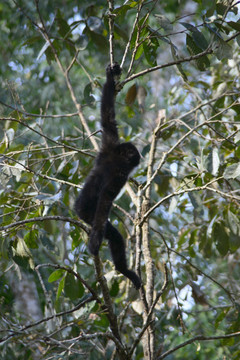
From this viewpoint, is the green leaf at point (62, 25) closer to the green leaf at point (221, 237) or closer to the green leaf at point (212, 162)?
the green leaf at point (212, 162)

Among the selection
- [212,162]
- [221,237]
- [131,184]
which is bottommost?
[221,237]

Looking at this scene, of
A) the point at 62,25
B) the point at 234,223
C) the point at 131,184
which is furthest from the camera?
the point at 62,25

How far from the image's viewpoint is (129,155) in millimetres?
3961

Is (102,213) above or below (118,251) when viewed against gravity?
above

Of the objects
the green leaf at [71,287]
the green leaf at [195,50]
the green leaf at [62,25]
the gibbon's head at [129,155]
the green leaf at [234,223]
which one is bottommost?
the green leaf at [71,287]

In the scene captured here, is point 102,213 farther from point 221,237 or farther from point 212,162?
point 221,237

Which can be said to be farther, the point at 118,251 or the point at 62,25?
the point at 62,25

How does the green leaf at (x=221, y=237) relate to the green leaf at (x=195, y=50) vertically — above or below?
below

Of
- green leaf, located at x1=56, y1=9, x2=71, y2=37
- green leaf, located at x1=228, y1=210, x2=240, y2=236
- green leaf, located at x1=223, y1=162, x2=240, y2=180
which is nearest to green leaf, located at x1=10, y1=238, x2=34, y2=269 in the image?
green leaf, located at x1=223, y1=162, x2=240, y2=180

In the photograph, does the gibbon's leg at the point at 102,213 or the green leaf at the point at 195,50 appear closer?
the gibbon's leg at the point at 102,213

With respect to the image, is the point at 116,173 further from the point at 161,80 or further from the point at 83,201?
the point at 161,80

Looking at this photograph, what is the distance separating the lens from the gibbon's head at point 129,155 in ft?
12.9

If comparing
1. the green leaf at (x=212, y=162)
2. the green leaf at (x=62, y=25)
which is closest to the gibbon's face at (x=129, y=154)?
the green leaf at (x=212, y=162)

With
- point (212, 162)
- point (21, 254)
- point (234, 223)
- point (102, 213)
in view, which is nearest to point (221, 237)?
point (234, 223)
